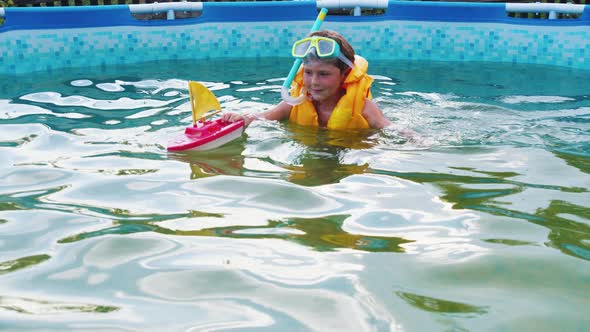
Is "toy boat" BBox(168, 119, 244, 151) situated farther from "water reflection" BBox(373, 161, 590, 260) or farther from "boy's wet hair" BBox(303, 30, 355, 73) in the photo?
"water reflection" BBox(373, 161, 590, 260)

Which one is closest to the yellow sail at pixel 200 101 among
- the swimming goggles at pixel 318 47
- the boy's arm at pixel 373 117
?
the swimming goggles at pixel 318 47

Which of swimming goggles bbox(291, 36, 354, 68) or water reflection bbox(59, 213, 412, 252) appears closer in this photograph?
water reflection bbox(59, 213, 412, 252)

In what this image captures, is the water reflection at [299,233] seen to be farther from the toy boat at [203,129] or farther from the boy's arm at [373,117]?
the boy's arm at [373,117]

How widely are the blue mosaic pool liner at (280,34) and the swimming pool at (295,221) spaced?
2.28 metres

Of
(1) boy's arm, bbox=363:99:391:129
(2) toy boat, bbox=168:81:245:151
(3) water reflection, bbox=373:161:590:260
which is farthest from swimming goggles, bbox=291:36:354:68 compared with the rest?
(3) water reflection, bbox=373:161:590:260

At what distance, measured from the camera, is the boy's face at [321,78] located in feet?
14.9

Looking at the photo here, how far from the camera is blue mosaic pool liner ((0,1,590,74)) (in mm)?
7727

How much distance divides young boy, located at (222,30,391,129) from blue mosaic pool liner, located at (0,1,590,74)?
3664 mm

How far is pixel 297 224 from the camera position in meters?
2.84

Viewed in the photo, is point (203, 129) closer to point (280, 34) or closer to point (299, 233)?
point (299, 233)

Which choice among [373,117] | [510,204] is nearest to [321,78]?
→ [373,117]

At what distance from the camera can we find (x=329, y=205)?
10.1 feet

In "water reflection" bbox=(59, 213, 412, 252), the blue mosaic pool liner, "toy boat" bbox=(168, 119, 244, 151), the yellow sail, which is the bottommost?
"water reflection" bbox=(59, 213, 412, 252)

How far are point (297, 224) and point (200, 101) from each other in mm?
1648
